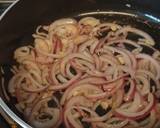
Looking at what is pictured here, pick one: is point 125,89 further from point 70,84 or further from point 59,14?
point 59,14

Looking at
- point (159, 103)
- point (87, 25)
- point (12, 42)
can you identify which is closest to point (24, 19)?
point (12, 42)

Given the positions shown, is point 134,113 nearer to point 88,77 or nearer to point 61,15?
point 88,77

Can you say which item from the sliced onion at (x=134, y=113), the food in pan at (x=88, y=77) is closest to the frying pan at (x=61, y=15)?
the food in pan at (x=88, y=77)

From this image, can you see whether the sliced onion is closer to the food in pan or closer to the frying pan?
the food in pan

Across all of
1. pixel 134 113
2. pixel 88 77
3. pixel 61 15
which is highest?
pixel 61 15

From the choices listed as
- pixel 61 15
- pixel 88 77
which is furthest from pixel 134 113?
pixel 61 15
